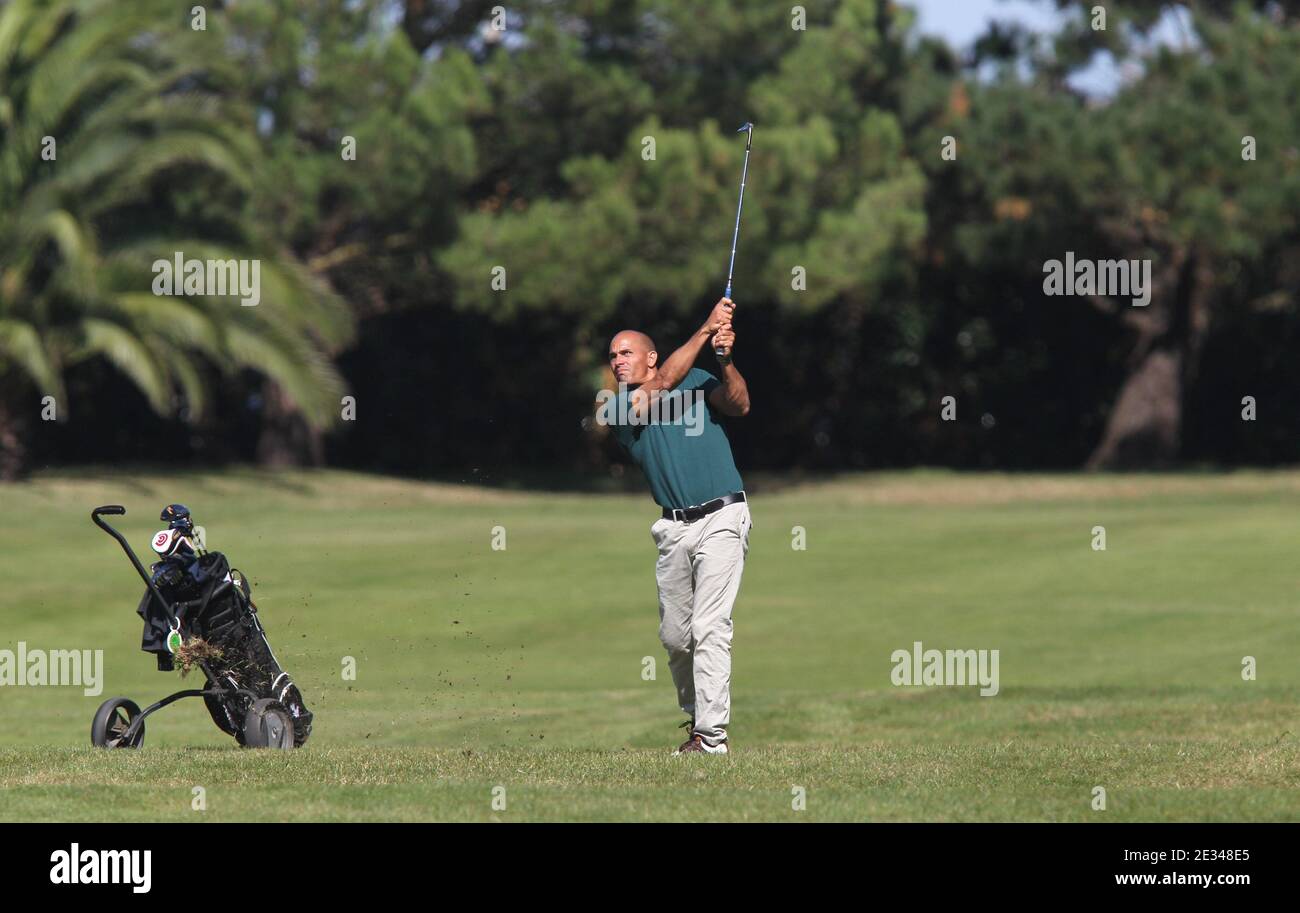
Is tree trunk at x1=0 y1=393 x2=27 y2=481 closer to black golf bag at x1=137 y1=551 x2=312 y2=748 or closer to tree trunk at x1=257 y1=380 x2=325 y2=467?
tree trunk at x1=257 y1=380 x2=325 y2=467

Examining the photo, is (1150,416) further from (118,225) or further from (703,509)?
(703,509)

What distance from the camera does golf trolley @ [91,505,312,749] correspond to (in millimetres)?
10375

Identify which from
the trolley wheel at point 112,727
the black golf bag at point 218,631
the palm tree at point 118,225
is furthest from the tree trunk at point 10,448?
the black golf bag at point 218,631

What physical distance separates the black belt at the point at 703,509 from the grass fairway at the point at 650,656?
1.19 meters

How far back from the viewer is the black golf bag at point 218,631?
10406 millimetres

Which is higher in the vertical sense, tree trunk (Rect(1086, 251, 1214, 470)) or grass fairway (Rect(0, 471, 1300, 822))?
tree trunk (Rect(1086, 251, 1214, 470))

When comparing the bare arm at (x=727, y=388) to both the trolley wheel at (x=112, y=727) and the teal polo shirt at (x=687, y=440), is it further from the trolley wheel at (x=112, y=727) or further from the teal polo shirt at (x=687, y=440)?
the trolley wheel at (x=112, y=727)

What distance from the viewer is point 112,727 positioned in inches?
438

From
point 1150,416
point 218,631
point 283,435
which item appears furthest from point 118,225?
point 218,631

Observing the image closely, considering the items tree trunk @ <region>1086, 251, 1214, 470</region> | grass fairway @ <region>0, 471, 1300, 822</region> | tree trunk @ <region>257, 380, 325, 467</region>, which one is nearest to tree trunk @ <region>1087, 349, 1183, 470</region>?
tree trunk @ <region>1086, 251, 1214, 470</region>

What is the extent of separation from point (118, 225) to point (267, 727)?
65.2 ft

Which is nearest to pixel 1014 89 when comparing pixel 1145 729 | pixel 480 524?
pixel 480 524

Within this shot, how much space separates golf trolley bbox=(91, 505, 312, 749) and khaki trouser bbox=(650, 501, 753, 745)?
6.90 ft

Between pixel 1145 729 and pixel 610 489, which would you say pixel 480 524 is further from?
pixel 1145 729
